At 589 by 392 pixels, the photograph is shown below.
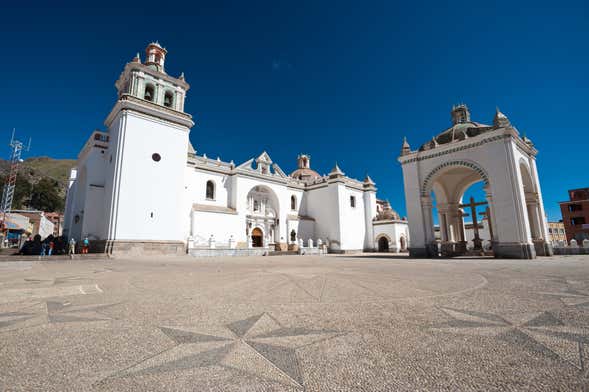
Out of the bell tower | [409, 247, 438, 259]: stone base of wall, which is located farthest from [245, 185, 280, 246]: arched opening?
[409, 247, 438, 259]: stone base of wall

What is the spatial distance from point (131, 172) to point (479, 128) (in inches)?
835

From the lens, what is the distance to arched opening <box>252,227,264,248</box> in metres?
27.7

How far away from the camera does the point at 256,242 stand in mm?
27953

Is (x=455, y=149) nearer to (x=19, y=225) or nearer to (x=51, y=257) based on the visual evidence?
(x=51, y=257)

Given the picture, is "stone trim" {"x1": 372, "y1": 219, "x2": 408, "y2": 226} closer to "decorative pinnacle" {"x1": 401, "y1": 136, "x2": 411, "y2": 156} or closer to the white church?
the white church

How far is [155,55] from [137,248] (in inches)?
590

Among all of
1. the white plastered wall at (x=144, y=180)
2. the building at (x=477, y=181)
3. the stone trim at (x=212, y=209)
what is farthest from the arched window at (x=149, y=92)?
the building at (x=477, y=181)

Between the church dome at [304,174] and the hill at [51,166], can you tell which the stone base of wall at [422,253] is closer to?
the church dome at [304,174]

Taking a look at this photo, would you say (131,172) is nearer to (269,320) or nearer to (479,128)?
(269,320)

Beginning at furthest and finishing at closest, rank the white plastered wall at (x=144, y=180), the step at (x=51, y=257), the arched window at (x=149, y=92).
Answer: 1. the arched window at (x=149, y=92)
2. the white plastered wall at (x=144, y=180)
3. the step at (x=51, y=257)

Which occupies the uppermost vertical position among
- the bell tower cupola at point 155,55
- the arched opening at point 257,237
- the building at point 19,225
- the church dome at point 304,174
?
the bell tower cupola at point 155,55

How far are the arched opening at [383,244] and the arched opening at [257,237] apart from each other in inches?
568

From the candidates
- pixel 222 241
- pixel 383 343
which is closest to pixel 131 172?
pixel 222 241

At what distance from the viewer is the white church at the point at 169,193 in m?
16.9
